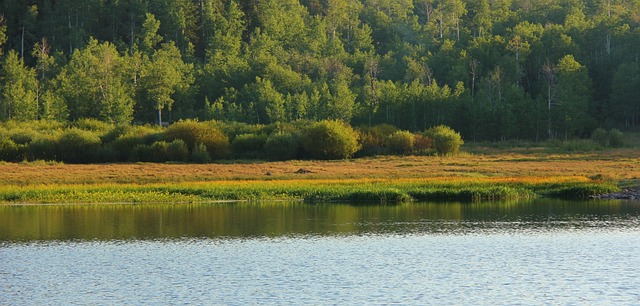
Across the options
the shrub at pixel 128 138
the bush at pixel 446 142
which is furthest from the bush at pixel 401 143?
the shrub at pixel 128 138

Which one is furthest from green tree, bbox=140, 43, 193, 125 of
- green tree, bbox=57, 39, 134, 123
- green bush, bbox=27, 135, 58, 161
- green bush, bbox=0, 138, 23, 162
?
green bush, bbox=0, 138, 23, 162

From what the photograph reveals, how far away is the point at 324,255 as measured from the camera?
40.7 m

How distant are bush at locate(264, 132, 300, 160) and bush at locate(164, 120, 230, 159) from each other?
16.3 feet

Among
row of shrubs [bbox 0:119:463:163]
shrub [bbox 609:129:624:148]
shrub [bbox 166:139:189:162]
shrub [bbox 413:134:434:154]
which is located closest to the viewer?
shrub [bbox 166:139:189:162]

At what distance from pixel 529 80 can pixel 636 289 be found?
120372mm

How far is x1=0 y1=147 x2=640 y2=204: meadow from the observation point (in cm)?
6662

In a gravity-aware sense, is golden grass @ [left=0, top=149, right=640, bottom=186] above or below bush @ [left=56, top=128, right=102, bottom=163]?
below

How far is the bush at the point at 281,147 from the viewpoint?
4077 inches

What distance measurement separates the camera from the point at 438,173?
80.5 m

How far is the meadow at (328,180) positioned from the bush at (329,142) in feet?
16.5

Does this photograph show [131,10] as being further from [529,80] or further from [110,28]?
[529,80]

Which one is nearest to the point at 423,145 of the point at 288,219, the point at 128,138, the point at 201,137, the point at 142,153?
the point at 201,137

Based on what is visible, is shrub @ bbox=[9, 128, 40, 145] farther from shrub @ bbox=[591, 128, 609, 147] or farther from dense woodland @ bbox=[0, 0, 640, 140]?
shrub @ bbox=[591, 128, 609, 147]

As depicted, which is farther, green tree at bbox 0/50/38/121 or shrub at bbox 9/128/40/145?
green tree at bbox 0/50/38/121
